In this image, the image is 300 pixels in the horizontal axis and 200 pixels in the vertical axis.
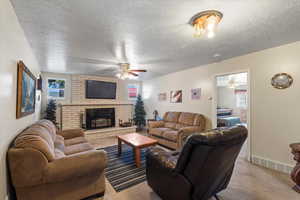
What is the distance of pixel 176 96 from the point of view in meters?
4.86

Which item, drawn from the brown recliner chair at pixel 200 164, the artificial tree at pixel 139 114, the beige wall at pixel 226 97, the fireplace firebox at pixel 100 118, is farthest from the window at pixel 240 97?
the brown recliner chair at pixel 200 164

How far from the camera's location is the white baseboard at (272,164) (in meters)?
→ 2.48

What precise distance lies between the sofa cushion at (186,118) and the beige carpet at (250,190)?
5.73 feet

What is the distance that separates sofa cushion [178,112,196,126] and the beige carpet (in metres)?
1.75

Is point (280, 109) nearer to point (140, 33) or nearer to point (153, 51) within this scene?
point (153, 51)

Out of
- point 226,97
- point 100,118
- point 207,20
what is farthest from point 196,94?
point 226,97

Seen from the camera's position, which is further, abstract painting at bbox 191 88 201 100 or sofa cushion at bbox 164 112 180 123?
sofa cushion at bbox 164 112 180 123

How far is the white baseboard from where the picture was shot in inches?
97.8

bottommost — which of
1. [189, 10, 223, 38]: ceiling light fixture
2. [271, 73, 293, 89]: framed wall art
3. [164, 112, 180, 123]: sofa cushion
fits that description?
[164, 112, 180, 123]: sofa cushion

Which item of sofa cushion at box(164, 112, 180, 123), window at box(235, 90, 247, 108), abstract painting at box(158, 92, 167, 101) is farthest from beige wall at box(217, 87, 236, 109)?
sofa cushion at box(164, 112, 180, 123)

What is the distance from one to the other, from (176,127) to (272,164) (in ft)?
7.47

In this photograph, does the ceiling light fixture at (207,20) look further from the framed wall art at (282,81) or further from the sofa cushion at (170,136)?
the sofa cushion at (170,136)

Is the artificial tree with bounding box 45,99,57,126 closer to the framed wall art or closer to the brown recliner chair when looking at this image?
the brown recliner chair

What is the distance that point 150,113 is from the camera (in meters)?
6.26
